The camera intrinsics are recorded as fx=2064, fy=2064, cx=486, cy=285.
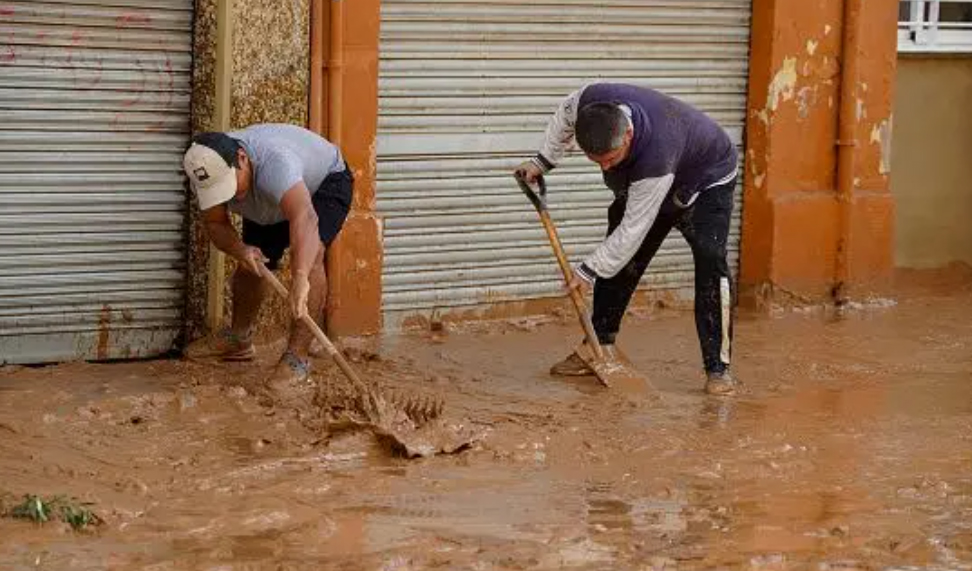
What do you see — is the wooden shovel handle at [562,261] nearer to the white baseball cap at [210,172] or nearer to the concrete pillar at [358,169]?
the concrete pillar at [358,169]

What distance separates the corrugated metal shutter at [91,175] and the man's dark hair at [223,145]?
117cm

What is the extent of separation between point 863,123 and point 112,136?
511 centimetres

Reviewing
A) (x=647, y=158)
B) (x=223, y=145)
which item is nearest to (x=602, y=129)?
(x=647, y=158)

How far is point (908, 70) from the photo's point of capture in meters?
13.5

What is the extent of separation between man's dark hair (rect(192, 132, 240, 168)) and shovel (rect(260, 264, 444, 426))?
Result: 1.62 feet

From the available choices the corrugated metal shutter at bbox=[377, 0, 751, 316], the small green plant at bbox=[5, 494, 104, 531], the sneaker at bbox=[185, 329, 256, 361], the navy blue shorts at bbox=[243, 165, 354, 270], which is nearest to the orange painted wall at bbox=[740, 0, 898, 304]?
the corrugated metal shutter at bbox=[377, 0, 751, 316]

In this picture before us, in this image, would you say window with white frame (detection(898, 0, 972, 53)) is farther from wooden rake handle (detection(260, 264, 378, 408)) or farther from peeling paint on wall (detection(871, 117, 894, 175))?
wooden rake handle (detection(260, 264, 378, 408))

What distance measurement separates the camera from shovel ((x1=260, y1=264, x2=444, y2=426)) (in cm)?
841

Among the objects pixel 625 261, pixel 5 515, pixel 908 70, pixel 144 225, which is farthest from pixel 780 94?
pixel 5 515

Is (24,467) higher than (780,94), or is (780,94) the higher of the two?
(780,94)

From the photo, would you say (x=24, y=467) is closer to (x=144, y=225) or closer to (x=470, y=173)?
(x=144, y=225)

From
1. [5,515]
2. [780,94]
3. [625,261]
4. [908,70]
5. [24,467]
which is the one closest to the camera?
[5,515]

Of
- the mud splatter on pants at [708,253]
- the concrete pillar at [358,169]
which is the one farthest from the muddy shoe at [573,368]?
the concrete pillar at [358,169]

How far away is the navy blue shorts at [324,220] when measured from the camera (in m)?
9.29
